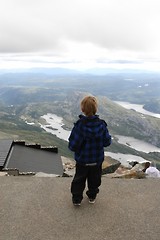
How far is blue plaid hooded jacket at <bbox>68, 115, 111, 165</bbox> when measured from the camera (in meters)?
6.82

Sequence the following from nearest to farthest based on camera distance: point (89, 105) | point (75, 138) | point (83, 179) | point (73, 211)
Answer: point (89, 105) < point (75, 138) < point (73, 211) < point (83, 179)

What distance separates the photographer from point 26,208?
23.6 feet

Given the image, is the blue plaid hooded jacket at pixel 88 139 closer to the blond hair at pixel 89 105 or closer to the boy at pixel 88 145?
the boy at pixel 88 145

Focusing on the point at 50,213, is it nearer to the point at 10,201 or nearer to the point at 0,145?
the point at 10,201

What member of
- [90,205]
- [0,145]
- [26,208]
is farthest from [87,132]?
[0,145]

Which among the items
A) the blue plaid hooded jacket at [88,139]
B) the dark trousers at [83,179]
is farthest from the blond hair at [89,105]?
the dark trousers at [83,179]

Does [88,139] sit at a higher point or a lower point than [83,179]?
higher

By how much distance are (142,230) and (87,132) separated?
2.48 m

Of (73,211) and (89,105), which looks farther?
(73,211)

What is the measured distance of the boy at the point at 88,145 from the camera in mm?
6793

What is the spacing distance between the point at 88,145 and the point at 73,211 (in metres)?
1.66

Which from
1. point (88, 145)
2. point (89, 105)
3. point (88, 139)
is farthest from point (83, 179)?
point (89, 105)

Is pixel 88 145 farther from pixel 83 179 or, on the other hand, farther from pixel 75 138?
pixel 83 179

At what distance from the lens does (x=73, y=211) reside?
7.08 meters
